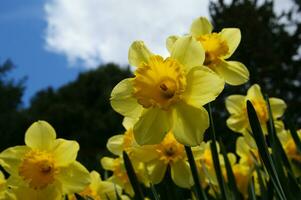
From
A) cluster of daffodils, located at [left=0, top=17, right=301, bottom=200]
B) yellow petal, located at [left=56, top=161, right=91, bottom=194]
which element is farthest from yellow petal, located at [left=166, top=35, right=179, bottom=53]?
yellow petal, located at [left=56, top=161, right=91, bottom=194]

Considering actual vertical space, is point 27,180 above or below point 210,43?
below

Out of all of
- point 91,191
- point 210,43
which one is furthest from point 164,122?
point 91,191

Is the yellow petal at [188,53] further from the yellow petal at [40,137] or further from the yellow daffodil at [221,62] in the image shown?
the yellow petal at [40,137]

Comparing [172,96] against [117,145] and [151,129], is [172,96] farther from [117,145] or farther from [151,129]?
[117,145]

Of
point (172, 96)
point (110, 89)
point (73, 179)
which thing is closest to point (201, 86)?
point (172, 96)

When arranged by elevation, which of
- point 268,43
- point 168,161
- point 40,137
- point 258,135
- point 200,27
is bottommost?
point 258,135

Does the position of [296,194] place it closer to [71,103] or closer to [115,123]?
[115,123]
